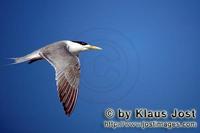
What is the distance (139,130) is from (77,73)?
0.47 meters

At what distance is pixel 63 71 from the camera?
1.72 metres

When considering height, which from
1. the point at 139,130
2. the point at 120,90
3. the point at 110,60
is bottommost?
the point at 139,130

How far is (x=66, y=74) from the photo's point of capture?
1717 mm

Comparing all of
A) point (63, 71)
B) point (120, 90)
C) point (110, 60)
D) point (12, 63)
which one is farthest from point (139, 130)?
point (12, 63)

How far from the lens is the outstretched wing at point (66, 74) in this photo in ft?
5.59

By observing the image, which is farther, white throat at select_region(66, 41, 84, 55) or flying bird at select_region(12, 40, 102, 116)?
white throat at select_region(66, 41, 84, 55)

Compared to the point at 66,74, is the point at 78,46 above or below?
above

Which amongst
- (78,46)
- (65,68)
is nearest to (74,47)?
(78,46)

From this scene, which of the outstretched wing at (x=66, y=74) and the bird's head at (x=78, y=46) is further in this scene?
the bird's head at (x=78, y=46)

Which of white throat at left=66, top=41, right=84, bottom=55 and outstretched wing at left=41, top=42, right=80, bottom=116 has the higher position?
white throat at left=66, top=41, right=84, bottom=55

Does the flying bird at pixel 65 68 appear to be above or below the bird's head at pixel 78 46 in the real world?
below

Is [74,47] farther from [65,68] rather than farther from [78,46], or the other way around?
[65,68]

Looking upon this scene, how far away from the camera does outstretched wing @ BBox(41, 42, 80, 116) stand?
1704 mm

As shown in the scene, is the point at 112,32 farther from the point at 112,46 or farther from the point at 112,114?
the point at 112,114
